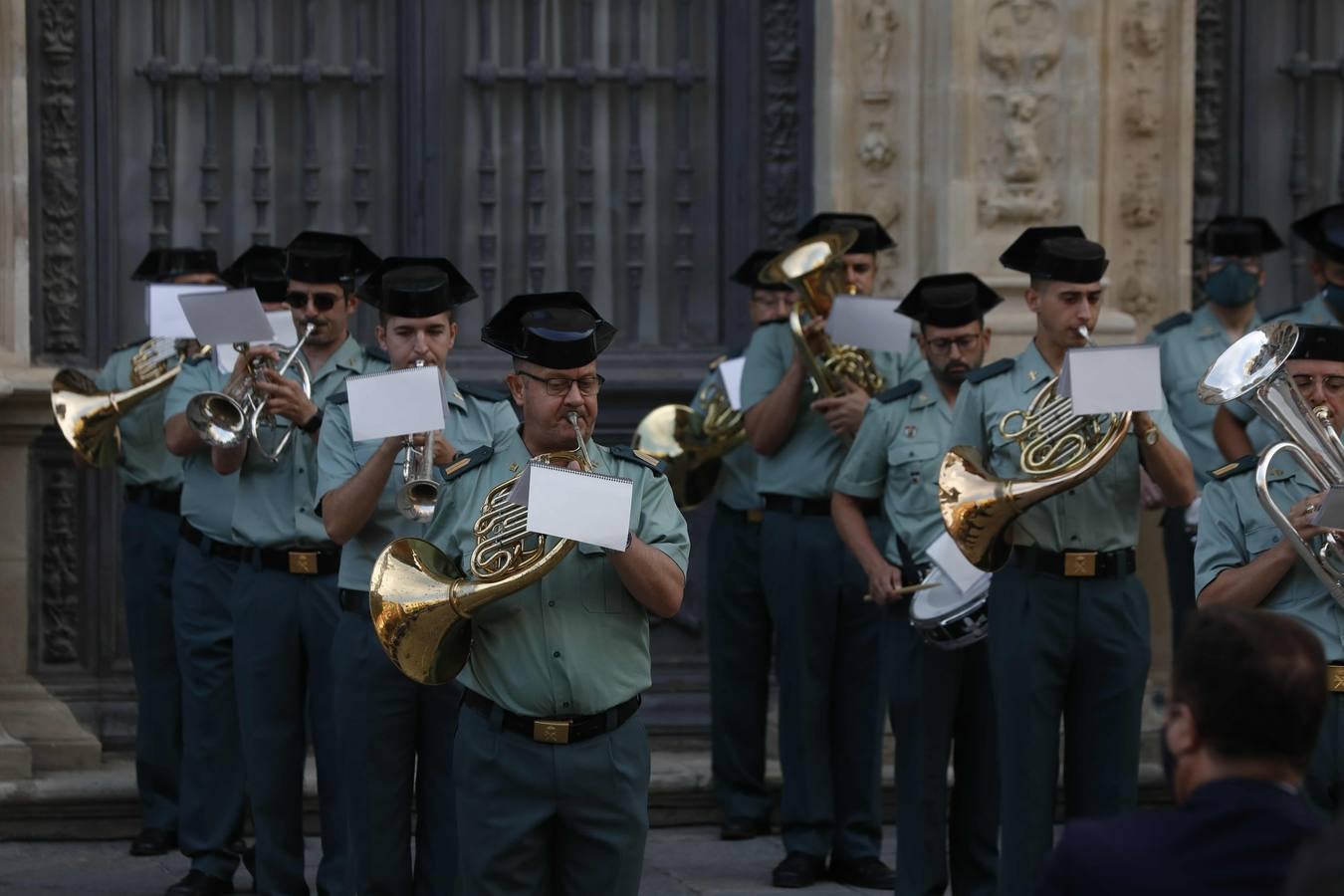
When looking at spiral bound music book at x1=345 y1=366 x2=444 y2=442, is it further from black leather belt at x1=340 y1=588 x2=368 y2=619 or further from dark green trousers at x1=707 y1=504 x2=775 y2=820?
dark green trousers at x1=707 y1=504 x2=775 y2=820

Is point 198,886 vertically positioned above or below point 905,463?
below

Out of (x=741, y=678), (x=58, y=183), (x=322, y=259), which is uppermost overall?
(x=58, y=183)

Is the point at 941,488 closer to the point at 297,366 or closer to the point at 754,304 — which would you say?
the point at 297,366

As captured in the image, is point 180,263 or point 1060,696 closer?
point 1060,696

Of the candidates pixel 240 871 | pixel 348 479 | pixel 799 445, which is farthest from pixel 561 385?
pixel 240 871

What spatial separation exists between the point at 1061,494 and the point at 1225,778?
3.32m

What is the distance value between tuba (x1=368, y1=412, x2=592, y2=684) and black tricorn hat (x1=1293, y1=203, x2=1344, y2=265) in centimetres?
382

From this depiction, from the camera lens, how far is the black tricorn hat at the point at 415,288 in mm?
6180

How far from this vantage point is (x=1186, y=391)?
28.6 feet

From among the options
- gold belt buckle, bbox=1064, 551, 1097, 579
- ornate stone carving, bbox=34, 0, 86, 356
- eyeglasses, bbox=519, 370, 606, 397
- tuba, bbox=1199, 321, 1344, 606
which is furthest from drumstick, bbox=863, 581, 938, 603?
ornate stone carving, bbox=34, 0, 86, 356

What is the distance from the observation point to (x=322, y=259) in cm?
675

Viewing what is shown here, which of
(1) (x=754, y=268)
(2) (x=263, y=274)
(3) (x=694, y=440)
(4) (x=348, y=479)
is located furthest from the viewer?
(1) (x=754, y=268)

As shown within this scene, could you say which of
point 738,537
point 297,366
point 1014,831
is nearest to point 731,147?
point 738,537

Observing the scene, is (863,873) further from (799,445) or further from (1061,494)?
(1061,494)
